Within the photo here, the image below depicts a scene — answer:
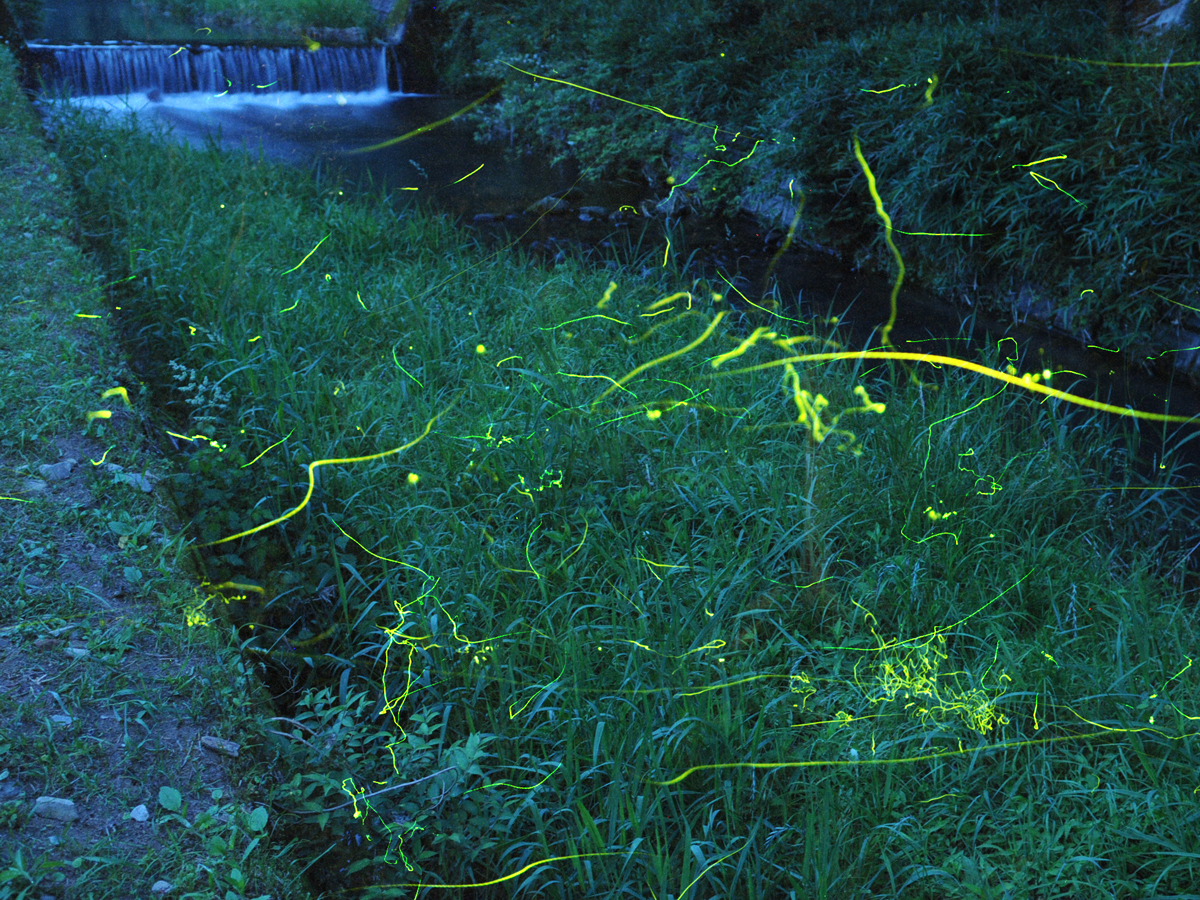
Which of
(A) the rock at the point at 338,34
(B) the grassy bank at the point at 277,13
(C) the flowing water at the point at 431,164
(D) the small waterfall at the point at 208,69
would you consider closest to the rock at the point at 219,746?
(C) the flowing water at the point at 431,164

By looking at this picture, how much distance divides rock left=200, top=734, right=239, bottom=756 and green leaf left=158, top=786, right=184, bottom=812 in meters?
0.18

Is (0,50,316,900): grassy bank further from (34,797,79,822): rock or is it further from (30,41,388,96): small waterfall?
(30,41,388,96): small waterfall

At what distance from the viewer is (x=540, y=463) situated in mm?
3363

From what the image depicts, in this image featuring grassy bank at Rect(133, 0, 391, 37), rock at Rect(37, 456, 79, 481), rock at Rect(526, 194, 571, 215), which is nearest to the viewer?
rock at Rect(37, 456, 79, 481)

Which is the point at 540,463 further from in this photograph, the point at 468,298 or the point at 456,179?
the point at 456,179

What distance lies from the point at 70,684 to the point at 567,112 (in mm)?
8928

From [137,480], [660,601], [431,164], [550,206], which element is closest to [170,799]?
[137,480]

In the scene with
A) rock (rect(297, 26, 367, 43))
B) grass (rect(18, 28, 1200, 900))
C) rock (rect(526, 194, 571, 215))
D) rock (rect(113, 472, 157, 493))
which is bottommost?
grass (rect(18, 28, 1200, 900))

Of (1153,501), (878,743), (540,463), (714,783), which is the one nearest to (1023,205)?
(1153,501)

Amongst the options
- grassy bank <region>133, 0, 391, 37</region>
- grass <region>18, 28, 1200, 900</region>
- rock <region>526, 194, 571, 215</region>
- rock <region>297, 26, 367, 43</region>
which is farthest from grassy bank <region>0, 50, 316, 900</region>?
grassy bank <region>133, 0, 391, 37</region>

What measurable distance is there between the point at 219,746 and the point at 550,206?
21.6 feet

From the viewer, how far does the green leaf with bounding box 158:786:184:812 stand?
5.59ft

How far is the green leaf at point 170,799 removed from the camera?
171 cm

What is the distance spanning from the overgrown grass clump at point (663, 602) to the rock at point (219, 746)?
0.17 meters
